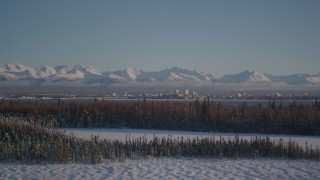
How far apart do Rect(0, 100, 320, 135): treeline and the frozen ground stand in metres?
10.5

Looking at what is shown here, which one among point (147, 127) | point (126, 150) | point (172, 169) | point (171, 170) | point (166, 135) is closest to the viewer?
point (171, 170)

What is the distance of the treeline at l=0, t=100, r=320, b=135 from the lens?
2416 cm

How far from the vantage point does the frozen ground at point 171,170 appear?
11312 mm

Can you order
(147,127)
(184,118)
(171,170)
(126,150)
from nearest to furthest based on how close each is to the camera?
1. (171,170)
2. (126,150)
3. (147,127)
4. (184,118)

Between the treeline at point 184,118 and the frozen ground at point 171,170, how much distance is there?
1047cm

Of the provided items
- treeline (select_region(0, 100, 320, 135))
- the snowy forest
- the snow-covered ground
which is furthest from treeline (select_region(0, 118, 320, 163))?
treeline (select_region(0, 100, 320, 135))

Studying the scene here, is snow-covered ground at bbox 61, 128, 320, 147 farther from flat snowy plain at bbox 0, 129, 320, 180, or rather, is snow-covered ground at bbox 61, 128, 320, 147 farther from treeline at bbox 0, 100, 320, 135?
flat snowy plain at bbox 0, 129, 320, 180

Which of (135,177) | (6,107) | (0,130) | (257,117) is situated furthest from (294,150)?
(6,107)

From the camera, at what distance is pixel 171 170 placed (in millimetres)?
12117

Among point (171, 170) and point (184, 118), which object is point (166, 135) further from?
point (171, 170)

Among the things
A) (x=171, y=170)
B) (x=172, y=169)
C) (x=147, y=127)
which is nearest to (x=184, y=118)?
(x=147, y=127)

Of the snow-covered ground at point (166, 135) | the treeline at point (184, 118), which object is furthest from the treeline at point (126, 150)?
the treeline at point (184, 118)

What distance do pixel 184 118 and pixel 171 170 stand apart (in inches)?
562

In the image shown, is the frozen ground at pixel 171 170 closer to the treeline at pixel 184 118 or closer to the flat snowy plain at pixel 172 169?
the flat snowy plain at pixel 172 169
